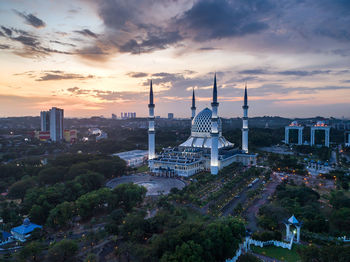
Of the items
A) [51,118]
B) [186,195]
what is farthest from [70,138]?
[186,195]

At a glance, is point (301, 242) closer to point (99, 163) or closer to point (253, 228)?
point (253, 228)

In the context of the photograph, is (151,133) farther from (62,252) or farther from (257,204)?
(62,252)

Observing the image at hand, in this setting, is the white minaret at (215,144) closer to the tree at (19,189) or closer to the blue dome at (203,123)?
the blue dome at (203,123)

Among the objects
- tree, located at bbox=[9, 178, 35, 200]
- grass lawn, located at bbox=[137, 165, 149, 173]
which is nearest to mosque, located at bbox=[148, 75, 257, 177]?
grass lawn, located at bbox=[137, 165, 149, 173]

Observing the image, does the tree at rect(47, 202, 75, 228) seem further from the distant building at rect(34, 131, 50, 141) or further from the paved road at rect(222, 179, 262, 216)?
the distant building at rect(34, 131, 50, 141)

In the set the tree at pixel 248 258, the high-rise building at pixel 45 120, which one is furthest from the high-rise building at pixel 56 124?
the tree at pixel 248 258
